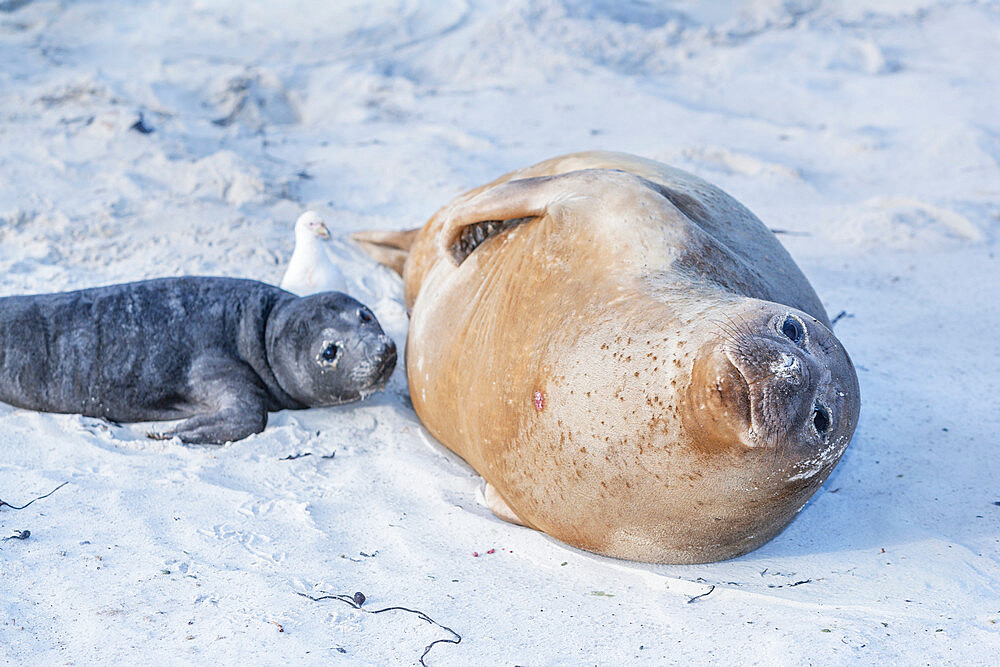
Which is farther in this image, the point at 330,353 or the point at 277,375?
the point at 277,375

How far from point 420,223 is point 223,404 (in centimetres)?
222

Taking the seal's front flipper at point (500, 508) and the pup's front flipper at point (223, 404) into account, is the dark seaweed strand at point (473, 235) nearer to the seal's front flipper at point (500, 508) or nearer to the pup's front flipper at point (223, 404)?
the seal's front flipper at point (500, 508)

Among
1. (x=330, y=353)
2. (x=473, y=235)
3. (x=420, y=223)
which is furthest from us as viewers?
(x=420, y=223)

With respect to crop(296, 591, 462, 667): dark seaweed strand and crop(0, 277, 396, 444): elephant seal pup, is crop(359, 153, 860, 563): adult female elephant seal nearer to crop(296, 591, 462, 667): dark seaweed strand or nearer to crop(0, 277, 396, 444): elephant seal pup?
crop(296, 591, 462, 667): dark seaweed strand

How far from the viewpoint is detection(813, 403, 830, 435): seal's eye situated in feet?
7.12

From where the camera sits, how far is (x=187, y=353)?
3.96m

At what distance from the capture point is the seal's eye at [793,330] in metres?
2.24

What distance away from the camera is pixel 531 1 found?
947cm

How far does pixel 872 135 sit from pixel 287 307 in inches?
202

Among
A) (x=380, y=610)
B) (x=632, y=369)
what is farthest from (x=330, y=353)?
(x=632, y=369)

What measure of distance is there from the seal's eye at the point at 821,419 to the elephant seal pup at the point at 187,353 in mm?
A: 2079

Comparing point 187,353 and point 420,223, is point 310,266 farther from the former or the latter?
point 420,223

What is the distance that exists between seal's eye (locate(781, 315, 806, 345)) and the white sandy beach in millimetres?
708

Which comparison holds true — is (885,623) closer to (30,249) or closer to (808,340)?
(808,340)
